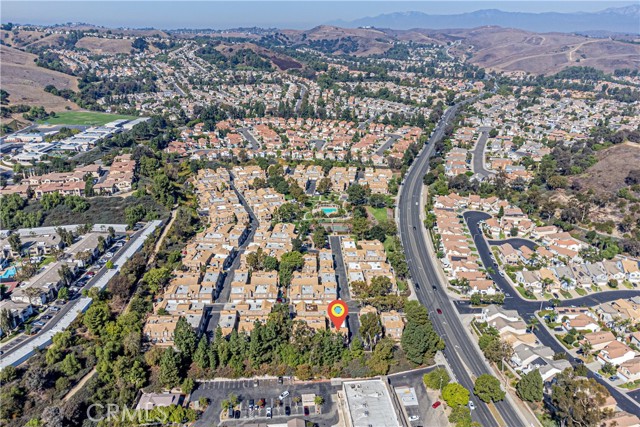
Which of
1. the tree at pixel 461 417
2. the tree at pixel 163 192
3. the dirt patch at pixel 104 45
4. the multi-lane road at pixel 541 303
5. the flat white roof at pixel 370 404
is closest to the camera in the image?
the flat white roof at pixel 370 404

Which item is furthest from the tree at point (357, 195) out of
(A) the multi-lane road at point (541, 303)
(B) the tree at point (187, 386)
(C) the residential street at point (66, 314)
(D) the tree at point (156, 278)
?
(B) the tree at point (187, 386)

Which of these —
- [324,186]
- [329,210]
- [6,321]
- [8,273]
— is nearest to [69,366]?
[6,321]

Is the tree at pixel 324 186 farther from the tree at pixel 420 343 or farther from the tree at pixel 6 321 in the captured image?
the tree at pixel 6 321

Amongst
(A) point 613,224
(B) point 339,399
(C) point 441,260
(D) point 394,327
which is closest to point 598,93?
(A) point 613,224

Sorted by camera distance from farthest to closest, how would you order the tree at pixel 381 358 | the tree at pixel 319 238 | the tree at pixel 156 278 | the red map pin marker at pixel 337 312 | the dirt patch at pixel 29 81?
the dirt patch at pixel 29 81, the tree at pixel 319 238, the tree at pixel 156 278, the red map pin marker at pixel 337 312, the tree at pixel 381 358

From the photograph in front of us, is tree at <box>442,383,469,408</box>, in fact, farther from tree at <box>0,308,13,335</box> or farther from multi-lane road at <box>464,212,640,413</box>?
tree at <box>0,308,13,335</box>

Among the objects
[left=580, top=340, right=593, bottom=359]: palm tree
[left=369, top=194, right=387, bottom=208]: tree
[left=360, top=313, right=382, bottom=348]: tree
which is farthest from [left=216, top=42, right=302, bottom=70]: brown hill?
[left=580, top=340, right=593, bottom=359]: palm tree

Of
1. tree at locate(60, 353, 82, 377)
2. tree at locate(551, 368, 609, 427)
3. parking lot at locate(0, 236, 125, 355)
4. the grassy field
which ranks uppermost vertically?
tree at locate(551, 368, 609, 427)
